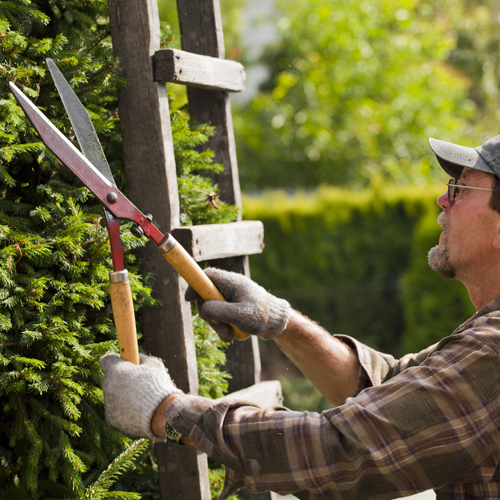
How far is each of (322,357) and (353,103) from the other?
25.8 feet

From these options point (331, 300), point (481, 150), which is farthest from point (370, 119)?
point (481, 150)

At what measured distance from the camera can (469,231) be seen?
1.85m

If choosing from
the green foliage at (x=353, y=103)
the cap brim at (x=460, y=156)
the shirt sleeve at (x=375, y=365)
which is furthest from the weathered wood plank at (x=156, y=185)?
the green foliage at (x=353, y=103)

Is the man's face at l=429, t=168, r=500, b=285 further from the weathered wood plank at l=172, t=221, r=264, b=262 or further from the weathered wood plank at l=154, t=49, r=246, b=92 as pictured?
the weathered wood plank at l=154, t=49, r=246, b=92

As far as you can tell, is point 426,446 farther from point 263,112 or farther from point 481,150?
point 263,112

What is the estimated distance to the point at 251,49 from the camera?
15.2 metres

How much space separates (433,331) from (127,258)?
4977 millimetres

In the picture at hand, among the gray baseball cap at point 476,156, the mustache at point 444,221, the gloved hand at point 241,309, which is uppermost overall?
the gray baseball cap at point 476,156

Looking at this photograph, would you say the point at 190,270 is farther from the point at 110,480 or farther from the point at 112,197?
the point at 110,480

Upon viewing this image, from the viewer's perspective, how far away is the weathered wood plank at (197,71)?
197 centimetres

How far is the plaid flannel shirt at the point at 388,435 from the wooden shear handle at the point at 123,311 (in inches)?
9.3

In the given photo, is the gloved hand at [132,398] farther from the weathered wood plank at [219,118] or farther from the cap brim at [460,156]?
the cap brim at [460,156]

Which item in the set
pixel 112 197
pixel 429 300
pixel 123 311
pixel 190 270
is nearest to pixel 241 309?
pixel 190 270

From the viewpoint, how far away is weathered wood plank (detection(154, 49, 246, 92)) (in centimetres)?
197
